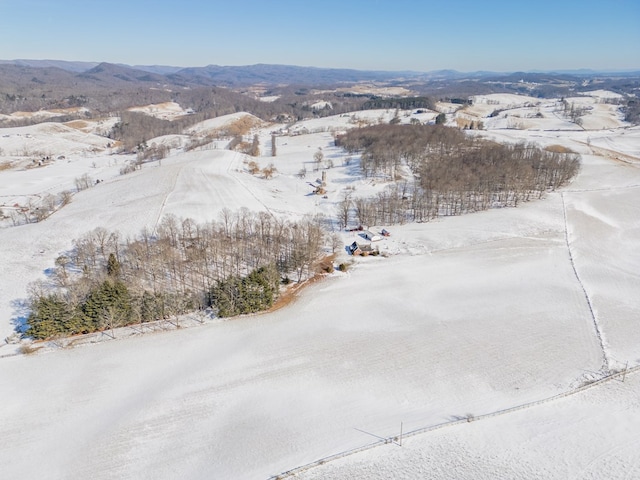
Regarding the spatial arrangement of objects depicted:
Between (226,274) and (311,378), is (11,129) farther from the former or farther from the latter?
(311,378)

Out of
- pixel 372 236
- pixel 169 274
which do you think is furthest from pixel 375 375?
pixel 372 236

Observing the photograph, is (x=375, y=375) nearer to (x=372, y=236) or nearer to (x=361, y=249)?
(x=361, y=249)

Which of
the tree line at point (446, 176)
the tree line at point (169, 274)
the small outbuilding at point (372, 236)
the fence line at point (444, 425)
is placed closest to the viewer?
the fence line at point (444, 425)

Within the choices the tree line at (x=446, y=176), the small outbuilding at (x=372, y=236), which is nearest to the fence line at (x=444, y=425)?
the small outbuilding at (x=372, y=236)

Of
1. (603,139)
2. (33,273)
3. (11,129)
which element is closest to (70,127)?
(11,129)

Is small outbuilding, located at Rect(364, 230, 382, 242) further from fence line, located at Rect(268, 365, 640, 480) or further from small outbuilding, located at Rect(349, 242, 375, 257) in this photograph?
fence line, located at Rect(268, 365, 640, 480)

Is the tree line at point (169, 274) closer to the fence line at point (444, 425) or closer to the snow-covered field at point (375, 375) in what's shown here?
the snow-covered field at point (375, 375)
